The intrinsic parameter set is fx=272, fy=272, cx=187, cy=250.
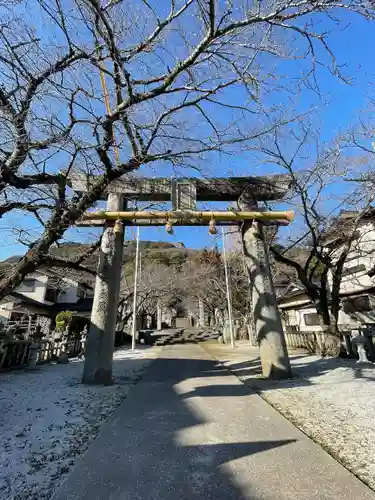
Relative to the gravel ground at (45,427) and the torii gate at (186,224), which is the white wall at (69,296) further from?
the torii gate at (186,224)

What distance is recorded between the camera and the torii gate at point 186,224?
6266 millimetres

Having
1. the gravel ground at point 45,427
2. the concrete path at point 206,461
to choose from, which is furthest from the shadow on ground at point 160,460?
the gravel ground at point 45,427

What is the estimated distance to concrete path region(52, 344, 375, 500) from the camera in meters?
1.97

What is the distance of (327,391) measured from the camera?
5066mm

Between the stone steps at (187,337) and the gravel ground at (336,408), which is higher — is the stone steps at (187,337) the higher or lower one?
the higher one

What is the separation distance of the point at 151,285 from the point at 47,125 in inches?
847

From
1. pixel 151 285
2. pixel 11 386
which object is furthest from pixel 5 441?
pixel 151 285

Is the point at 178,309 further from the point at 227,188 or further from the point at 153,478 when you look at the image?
the point at 153,478

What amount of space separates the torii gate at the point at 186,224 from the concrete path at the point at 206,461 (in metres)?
2.41

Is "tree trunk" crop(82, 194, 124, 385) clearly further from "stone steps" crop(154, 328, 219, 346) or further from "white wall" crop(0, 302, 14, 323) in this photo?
"white wall" crop(0, 302, 14, 323)

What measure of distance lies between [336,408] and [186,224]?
5.20 m

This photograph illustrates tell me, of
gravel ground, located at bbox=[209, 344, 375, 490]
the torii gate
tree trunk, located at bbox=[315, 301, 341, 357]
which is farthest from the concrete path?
tree trunk, located at bbox=[315, 301, 341, 357]

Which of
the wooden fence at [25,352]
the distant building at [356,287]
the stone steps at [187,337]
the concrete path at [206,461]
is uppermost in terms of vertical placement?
the distant building at [356,287]

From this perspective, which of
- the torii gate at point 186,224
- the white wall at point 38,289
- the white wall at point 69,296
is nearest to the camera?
the torii gate at point 186,224
